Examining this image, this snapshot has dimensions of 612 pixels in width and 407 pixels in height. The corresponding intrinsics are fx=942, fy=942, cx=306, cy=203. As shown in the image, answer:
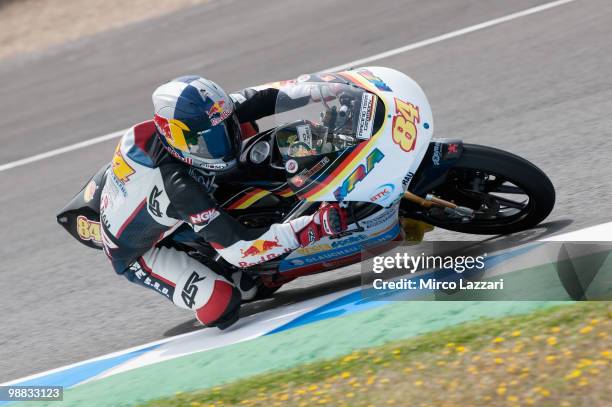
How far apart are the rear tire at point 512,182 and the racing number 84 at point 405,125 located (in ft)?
1.00

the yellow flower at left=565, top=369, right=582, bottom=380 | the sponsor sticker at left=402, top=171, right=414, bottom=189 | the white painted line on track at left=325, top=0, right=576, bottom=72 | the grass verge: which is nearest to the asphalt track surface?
the white painted line on track at left=325, top=0, right=576, bottom=72

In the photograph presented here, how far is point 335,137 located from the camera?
16.5ft

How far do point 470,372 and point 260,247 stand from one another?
173cm

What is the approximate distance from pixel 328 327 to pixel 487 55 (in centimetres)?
493

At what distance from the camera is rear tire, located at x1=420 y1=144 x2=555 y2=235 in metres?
5.08

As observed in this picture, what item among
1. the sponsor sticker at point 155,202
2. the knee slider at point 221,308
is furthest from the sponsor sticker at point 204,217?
the knee slider at point 221,308

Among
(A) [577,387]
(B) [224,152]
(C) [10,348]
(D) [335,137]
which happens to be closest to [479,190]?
(D) [335,137]

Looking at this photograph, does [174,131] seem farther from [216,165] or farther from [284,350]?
[284,350]

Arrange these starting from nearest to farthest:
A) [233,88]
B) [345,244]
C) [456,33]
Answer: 1. [345,244]
2. [456,33]
3. [233,88]

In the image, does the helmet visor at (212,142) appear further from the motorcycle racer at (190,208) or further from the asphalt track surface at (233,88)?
the asphalt track surface at (233,88)

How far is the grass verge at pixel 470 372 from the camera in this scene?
3.79 metres

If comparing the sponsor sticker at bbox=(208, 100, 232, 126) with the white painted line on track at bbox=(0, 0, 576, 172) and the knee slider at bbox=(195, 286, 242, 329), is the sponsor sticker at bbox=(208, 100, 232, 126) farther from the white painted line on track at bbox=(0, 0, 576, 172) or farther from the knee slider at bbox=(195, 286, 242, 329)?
the white painted line on track at bbox=(0, 0, 576, 172)

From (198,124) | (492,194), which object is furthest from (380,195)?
(198,124)

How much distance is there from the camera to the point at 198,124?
5.25m
